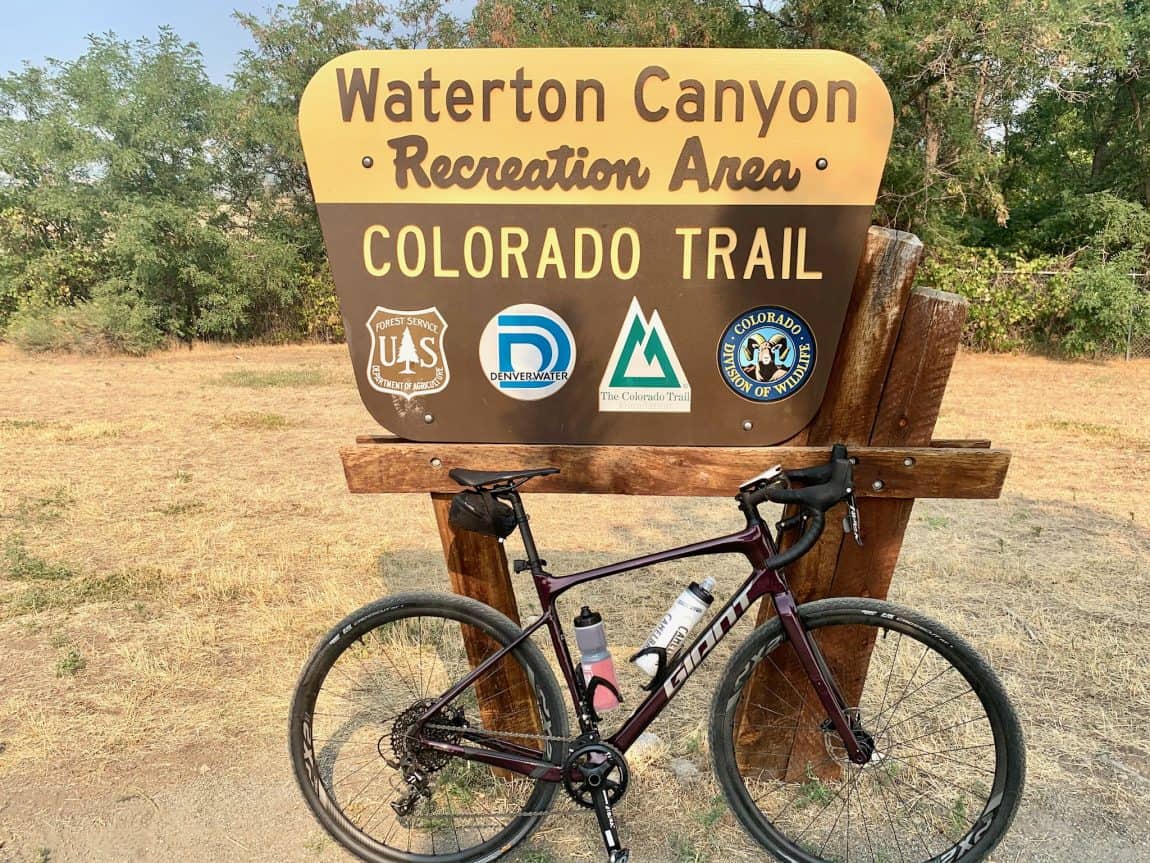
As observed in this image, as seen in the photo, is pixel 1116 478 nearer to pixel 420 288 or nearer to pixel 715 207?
pixel 715 207

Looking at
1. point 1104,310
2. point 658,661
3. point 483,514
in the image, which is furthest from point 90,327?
point 1104,310

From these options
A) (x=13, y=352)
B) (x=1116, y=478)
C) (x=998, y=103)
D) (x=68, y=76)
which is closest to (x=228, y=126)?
(x=68, y=76)

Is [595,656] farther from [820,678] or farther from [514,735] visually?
[820,678]

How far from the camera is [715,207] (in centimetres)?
218

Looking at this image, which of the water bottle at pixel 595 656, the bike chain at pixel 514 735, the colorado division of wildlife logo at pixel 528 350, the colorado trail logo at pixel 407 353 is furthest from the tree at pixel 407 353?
the bike chain at pixel 514 735

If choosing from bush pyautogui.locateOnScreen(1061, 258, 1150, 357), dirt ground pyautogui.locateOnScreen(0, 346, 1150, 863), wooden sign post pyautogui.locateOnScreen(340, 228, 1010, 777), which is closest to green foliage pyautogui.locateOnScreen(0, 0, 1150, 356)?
bush pyautogui.locateOnScreen(1061, 258, 1150, 357)

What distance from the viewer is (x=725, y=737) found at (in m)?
2.11

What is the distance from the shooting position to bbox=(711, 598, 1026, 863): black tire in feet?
6.73

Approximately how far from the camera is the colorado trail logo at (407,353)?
2.29 metres

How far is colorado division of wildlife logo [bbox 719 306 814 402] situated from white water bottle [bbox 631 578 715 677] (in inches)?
23.7

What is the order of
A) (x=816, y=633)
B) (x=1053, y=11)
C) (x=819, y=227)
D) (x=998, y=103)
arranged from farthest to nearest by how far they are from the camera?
(x=998, y=103)
(x=1053, y=11)
(x=816, y=633)
(x=819, y=227)

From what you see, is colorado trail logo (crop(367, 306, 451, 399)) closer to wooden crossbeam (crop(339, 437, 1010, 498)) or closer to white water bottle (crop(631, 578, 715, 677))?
wooden crossbeam (crop(339, 437, 1010, 498))

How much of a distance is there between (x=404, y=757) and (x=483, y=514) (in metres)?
0.74

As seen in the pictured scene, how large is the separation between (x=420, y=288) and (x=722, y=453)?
3.35 feet
